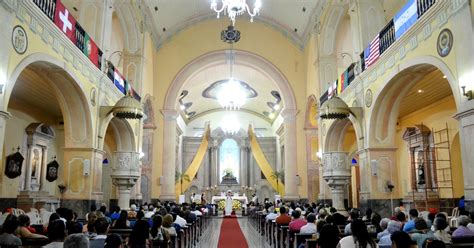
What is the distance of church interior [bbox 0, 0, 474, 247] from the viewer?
7.41m

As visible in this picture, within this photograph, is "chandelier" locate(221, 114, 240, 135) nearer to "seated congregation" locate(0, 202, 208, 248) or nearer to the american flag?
the american flag

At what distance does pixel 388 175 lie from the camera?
10328 mm

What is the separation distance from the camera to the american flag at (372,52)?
10078 mm

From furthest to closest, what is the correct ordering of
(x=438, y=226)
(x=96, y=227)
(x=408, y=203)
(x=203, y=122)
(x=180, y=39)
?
(x=203, y=122)
(x=180, y=39)
(x=408, y=203)
(x=438, y=226)
(x=96, y=227)

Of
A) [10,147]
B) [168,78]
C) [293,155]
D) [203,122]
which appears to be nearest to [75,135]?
[10,147]

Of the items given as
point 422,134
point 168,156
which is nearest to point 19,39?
point 422,134

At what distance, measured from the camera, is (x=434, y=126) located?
13.0 m

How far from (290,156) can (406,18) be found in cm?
1111

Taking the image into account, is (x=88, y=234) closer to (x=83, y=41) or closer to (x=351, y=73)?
(x=83, y=41)

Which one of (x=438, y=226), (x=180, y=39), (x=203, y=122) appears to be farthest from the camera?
(x=203, y=122)

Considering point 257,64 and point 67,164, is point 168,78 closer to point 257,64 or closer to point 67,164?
point 257,64

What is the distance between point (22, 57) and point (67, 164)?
4.12 meters

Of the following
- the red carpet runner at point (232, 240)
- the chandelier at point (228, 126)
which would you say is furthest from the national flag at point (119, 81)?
the chandelier at point (228, 126)

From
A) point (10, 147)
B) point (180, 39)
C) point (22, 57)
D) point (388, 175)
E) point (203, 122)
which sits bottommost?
point (388, 175)
